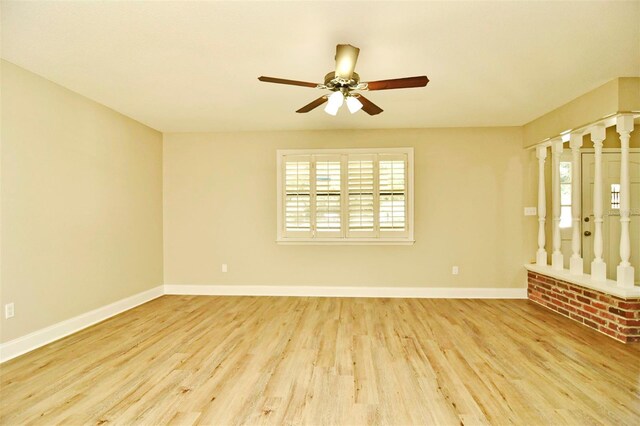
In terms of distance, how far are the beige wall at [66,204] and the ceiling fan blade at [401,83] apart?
3.09 metres

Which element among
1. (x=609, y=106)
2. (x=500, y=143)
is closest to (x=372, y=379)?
(x=609, y=106)

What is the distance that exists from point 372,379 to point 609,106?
11.3 feet

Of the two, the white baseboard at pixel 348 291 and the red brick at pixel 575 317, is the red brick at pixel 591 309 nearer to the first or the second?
the red brick at pixel 575 317

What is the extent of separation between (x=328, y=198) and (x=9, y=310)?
142 inches

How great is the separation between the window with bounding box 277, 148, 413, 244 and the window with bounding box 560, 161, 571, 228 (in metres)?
2.12

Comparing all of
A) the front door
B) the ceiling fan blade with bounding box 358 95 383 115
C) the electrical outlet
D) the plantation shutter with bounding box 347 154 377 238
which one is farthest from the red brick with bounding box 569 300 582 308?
the electrical outlet

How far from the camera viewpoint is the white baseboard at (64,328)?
8.96 feet

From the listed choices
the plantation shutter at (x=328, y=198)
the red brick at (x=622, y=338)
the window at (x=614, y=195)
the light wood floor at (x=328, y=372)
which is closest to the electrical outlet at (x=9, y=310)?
the light wood floor at (x=328, y=372)

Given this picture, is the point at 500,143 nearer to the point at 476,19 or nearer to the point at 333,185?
the point at 333,185

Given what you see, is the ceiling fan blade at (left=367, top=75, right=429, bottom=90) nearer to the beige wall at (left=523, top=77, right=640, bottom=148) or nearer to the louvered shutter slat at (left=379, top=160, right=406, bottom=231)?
the beige wall at (left=523, top=77, right=640, bottom=148)

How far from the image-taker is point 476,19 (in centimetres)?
214

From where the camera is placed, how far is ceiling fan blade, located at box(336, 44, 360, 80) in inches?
79.7

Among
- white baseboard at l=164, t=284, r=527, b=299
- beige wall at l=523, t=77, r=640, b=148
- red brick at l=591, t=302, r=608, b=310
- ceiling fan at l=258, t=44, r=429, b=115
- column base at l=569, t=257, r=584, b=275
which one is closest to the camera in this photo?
ceiling fan at l=258, t=44, r=429, b=115

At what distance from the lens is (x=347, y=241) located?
4750mm
